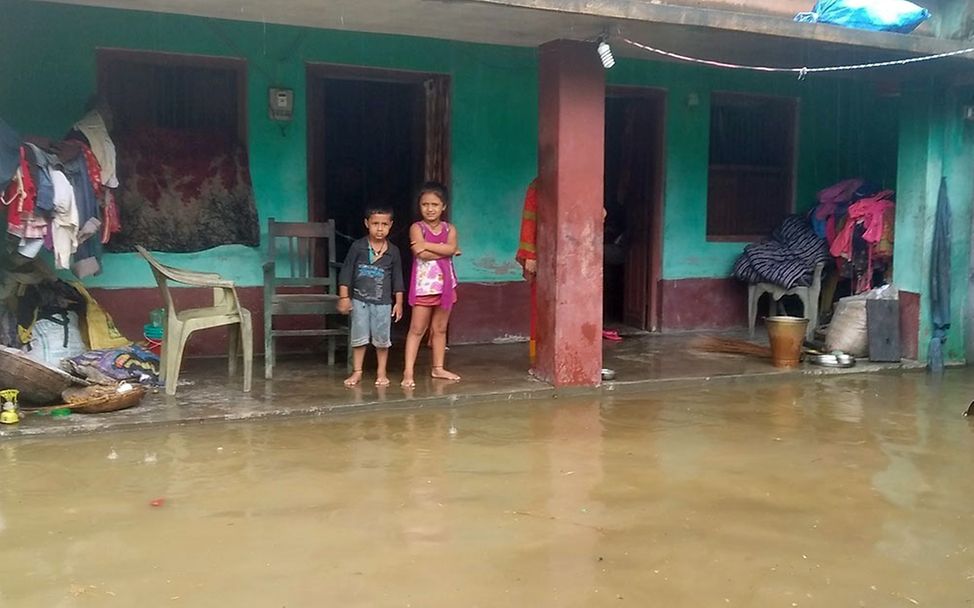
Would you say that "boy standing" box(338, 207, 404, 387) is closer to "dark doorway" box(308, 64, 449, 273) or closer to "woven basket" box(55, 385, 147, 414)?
"woven basket" box(55, 385, 147, 414)

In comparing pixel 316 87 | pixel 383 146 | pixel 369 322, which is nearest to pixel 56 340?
pixel 369 322

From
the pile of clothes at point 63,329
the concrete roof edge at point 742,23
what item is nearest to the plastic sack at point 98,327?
the pile of clothes at point 63,329

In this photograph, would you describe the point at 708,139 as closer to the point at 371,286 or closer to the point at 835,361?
the point at 835,361

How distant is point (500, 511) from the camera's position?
3.96 metres

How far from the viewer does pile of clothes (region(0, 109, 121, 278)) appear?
18.1ft

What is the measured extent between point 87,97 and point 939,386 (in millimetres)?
6870

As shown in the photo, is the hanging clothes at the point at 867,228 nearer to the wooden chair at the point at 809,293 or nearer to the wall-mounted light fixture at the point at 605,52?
the wooden chair at the point at 809,293

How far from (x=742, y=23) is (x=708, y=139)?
325cm

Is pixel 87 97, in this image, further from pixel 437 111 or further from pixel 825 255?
pixel 825 255

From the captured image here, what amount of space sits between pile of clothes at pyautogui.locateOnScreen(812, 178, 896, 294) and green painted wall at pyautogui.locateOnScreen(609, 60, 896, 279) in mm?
796

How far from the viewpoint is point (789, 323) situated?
23.5 ft

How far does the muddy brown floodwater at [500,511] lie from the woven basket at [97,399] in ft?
0.95

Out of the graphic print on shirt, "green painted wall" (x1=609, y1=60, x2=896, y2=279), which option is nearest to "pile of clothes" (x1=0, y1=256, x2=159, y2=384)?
the graphic print on shirt

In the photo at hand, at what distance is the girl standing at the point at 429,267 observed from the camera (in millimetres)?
6203
